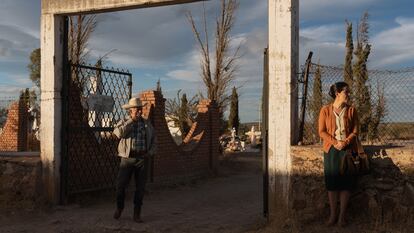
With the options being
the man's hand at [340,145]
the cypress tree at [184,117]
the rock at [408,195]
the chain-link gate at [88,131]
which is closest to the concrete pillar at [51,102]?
the chain-link gate at [88,131]

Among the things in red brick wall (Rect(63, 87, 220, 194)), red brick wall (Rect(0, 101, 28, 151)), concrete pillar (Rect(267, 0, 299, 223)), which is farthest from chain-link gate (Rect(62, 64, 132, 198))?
red brick wall (Rect(0, 101, 28, 151))

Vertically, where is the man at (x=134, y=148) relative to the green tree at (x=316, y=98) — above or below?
below

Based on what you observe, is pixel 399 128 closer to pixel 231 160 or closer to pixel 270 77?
pixel 270 77

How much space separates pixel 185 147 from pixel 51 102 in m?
5.39

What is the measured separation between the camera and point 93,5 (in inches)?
313

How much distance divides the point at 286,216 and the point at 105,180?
458 centimetres

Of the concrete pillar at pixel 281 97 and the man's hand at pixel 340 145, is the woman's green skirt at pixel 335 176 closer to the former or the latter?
the man's hand at pixel 340 145

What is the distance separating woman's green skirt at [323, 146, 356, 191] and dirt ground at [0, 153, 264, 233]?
123 centimetres

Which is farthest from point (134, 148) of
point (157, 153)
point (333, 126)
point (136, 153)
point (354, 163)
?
point (157, 153)

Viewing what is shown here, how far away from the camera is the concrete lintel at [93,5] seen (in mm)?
7422

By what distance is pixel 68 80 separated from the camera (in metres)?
8.52

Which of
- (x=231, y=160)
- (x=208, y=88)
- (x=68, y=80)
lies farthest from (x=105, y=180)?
(x=208, y=88)

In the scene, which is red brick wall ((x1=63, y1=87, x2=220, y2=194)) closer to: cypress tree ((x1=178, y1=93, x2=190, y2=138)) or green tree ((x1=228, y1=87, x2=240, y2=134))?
cypress tree ((x1=178, y1=93, x2=190, y2=138))

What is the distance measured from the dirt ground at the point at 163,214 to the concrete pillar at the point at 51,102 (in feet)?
1.83
